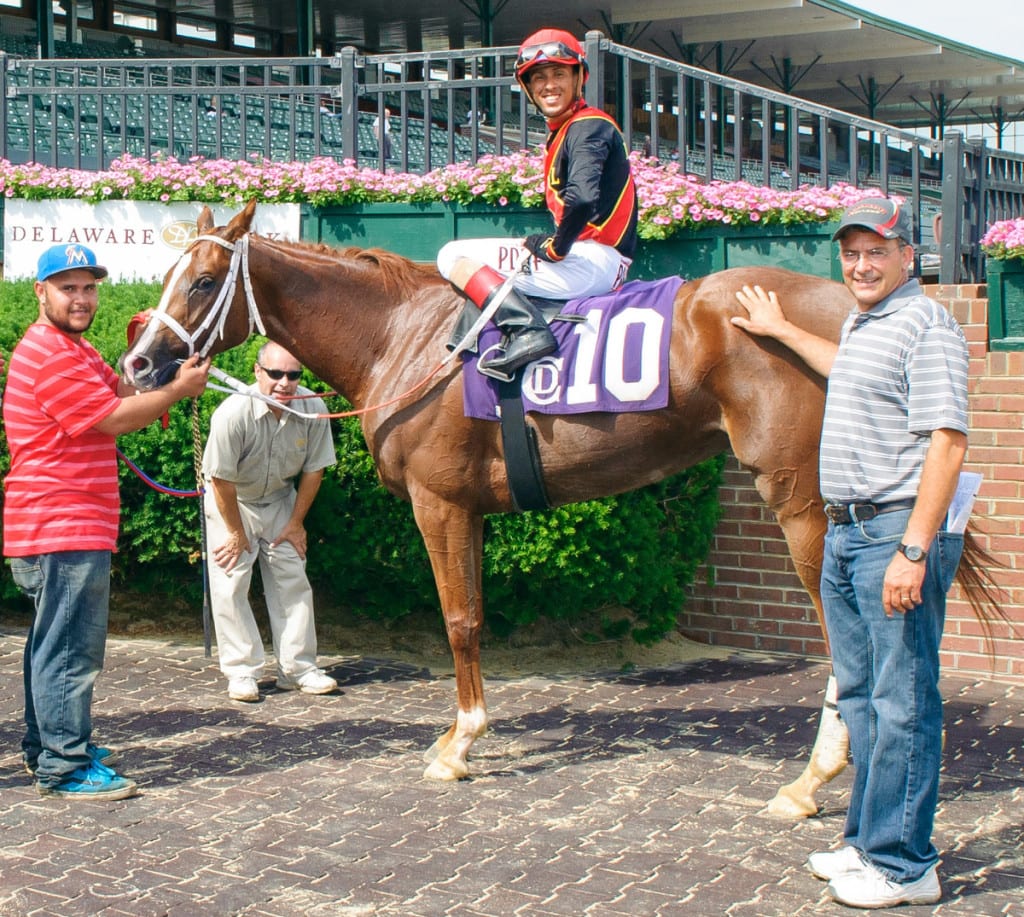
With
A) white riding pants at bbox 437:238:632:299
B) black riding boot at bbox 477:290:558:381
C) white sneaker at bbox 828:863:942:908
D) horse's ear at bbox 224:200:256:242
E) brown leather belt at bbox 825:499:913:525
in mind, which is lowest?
white sneaker at bbox 828:863:942:908

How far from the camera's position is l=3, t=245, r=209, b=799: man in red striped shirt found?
4754mm

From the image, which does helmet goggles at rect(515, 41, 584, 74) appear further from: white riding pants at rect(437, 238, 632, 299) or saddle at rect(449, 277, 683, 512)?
saddle at rect(449, 277, 683, 512)

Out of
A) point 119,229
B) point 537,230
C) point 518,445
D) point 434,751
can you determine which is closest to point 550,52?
point 518,445

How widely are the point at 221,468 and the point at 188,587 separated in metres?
1.60

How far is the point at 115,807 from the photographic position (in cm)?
476

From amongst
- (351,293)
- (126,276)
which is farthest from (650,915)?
(126,276)

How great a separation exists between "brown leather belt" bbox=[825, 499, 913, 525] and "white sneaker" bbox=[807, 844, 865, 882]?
1.02 metres

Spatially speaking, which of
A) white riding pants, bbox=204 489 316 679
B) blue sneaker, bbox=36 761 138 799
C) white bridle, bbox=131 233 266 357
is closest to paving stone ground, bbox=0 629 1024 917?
blue sneaker, bbox=36 761 138 799

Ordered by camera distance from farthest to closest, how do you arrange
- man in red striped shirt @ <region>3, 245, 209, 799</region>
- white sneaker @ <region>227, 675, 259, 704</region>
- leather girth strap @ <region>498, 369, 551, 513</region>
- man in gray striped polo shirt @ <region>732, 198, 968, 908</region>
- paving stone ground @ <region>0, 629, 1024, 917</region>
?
1. white sneaker @ <region>227, 675, 259, 704</region>
2. leather girth strap @ <region>498, 369, 551, 513</region>
3. man in red striped shirt @ <region>3, 245, 209, 799</region>
4. paving stone ground @ <region>0, 629, 1024, 917</region>
5. man in gray striped polo shirt @ <region>732, 198, 968, 908</region>

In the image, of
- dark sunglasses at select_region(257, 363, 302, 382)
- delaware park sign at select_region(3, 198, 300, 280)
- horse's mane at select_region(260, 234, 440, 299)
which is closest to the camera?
horse's mane at select_region(260, 234, 440, 299)

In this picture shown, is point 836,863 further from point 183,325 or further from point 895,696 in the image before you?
point 183,325

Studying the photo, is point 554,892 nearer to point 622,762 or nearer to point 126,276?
Answer: point 622,762

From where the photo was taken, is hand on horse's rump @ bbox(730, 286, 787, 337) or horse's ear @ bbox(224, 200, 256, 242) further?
horse's ear @ bbox(224, 200, 256, 242)

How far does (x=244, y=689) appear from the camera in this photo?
6348 mm
